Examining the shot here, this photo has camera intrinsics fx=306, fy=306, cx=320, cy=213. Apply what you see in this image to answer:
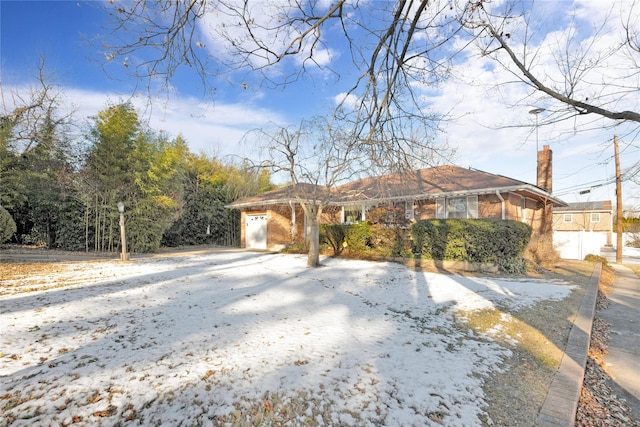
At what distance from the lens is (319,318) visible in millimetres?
4555

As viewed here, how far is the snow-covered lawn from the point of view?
7.43ft

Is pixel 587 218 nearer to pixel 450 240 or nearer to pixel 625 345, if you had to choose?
pixel 450 240

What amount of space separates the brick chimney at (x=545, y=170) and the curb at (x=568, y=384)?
1230 cm

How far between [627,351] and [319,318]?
401 centimetres

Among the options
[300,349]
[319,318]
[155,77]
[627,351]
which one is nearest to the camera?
[155,77]

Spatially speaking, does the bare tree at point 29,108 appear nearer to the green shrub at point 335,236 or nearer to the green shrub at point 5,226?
the green shrub at point 5,226

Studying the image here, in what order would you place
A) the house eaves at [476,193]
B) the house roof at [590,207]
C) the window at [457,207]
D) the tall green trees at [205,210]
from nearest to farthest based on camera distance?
1. the house eaves at [476,193]
2. the window at [457,207]
3. the tall green trees at [205,210]
4. the house roof at [590,207]

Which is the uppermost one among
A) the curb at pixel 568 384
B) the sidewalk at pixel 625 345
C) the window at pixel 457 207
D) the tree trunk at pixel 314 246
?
the window at pixel 457 207

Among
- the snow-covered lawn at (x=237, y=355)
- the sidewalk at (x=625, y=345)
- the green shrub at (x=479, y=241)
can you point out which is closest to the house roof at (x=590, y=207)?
the green shrub at (x=479, y=241)

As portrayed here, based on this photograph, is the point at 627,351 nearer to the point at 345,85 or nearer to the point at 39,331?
the point at 345,85

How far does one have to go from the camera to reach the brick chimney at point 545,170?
47.3 ft

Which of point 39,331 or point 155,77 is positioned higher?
point 155,77

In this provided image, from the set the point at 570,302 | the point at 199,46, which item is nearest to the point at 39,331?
the point at 199,46

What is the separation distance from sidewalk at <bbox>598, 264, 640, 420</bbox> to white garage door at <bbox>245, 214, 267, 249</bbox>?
45.3 feet
